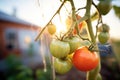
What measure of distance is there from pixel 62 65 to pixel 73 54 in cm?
6

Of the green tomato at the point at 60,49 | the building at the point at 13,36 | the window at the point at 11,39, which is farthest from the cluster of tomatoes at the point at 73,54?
the window at the point at 11,39

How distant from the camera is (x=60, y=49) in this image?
3.81ft

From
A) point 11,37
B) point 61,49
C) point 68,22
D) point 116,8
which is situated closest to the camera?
point 61,49

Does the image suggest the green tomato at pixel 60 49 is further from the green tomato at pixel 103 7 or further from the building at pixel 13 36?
the building at pixel 13 36

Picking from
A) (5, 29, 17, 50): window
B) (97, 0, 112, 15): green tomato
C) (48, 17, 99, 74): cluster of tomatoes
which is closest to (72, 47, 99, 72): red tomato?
(48, 17, 99, 74): cluster of tomatoes

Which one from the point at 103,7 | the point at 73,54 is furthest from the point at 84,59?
the point at 103,7

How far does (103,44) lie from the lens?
4.57 ft

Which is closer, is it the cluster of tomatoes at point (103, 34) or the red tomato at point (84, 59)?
the red tomato at point (84, 59)

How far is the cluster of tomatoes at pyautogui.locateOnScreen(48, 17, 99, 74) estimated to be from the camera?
3.85 feet

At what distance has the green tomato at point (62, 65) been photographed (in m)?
1.20

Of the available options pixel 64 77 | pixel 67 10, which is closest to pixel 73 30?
pixel 67 10

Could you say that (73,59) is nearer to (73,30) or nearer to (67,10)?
(73,30)

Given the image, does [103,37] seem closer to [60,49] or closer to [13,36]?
[60,49]

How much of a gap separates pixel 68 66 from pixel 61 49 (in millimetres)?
112
